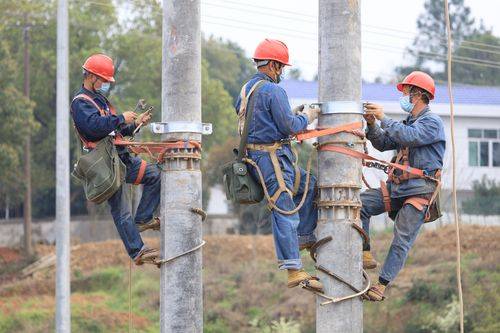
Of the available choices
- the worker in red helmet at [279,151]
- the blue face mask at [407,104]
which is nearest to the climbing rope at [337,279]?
the worker in red helmet at [279,151]

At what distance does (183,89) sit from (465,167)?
37.5 m

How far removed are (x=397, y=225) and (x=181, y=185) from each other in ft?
5.17

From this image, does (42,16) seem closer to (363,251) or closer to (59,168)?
(59,168)

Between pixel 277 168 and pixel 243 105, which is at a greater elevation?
pixel 243 105

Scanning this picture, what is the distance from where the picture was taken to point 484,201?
40781mm

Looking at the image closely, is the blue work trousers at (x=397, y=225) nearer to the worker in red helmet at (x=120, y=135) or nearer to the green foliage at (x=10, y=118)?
the worker in red helmet at (x=120, y=135)

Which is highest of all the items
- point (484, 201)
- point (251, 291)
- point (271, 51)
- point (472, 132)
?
point (472, 132)

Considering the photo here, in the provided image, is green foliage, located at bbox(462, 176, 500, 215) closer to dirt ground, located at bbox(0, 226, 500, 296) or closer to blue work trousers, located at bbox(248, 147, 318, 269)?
dirt ground, located at bbox(0, 226, 500, 296)

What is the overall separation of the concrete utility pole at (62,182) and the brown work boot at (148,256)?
1504cm

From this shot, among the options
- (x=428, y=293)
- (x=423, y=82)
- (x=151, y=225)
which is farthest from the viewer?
(x=428, y=293)

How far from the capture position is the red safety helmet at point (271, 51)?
7.73 meters

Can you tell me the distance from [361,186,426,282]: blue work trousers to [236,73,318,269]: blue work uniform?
424 millimetres

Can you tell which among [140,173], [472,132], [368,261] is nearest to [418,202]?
[368,261]

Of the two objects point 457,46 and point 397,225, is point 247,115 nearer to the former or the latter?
point 397,225
